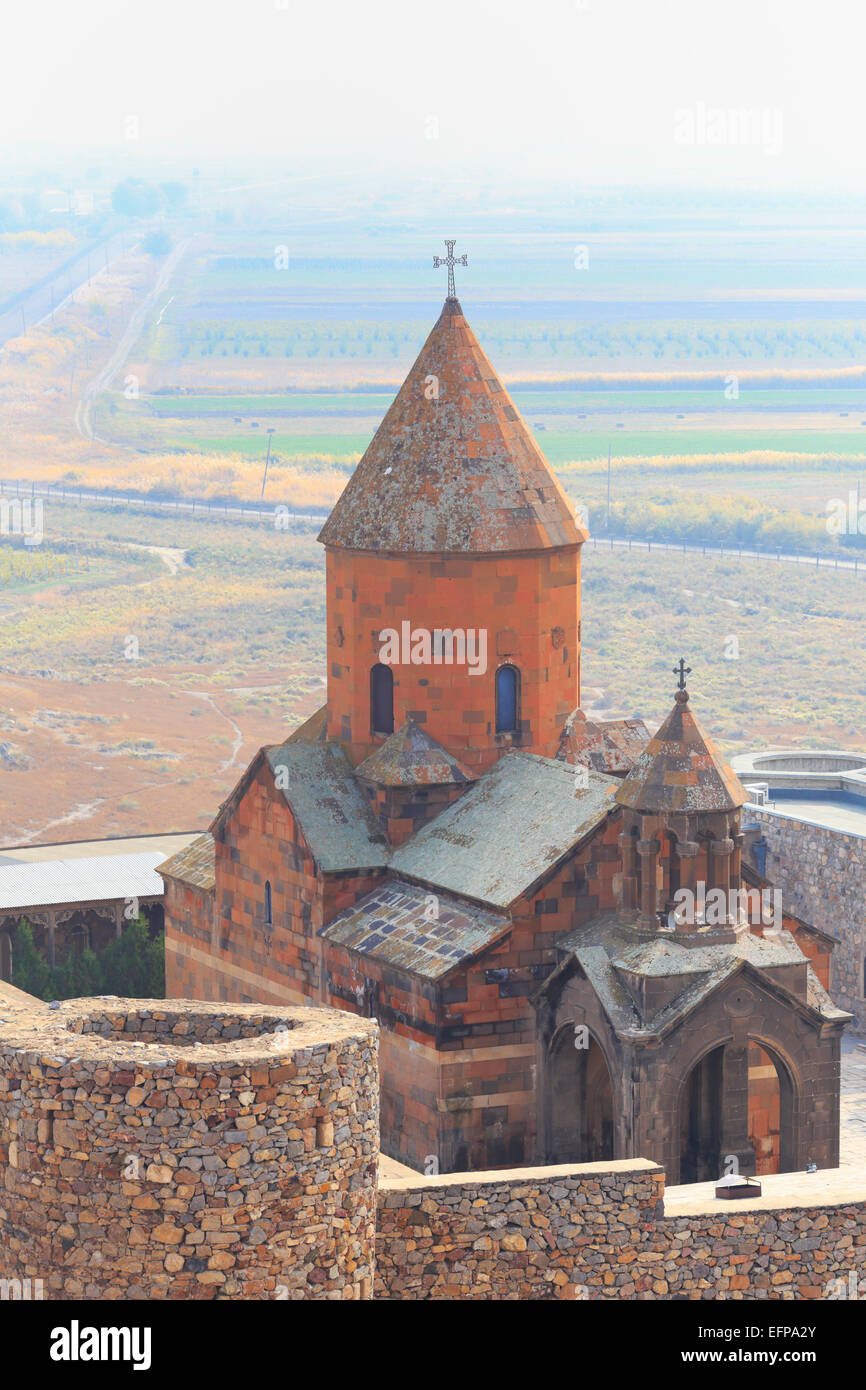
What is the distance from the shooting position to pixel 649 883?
28172mm

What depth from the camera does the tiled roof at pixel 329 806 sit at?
32.1m

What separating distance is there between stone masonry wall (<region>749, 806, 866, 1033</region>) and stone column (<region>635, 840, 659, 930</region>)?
11.3 meters

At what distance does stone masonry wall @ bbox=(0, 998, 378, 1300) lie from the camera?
19.4 m

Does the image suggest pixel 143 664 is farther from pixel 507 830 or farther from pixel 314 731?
pixel 507 830

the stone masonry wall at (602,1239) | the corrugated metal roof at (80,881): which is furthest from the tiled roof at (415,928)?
the corrugated metal roof at (80,881)

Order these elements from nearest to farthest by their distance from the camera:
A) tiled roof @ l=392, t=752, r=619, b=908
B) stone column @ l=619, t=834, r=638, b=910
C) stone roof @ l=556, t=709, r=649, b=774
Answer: stone column @ l=619, t=834, r=638, b=910 < tiled roof @ l=392, t=752, r=619, b=908 < stone roof @ l=556, t=709, r=649, b=774

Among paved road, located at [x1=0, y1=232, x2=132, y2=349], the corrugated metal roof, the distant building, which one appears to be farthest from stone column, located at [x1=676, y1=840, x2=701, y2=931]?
paved road, located at [x1=0, y1=232, x2=132, y2=349]

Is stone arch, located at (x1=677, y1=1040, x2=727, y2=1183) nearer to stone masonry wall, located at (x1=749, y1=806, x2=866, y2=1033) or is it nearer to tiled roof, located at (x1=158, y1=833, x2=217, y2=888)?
tiled roof, located at (x1=158, y1=833, x2=217, y2=888)

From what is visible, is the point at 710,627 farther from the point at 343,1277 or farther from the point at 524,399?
the point at 343,1277

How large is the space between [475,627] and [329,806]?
2.99 m

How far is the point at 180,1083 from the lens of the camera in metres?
19.3

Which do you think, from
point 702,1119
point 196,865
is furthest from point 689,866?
point 196,865

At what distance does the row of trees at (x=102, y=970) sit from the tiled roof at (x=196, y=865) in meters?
2.48

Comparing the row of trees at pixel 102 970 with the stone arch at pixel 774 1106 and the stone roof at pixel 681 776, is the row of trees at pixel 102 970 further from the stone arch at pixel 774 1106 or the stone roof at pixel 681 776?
the stone roof at pixel 681 776
